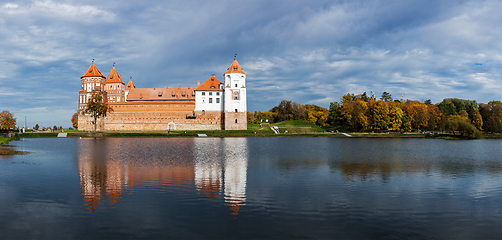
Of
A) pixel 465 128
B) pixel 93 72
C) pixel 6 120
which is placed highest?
pixel 93 72

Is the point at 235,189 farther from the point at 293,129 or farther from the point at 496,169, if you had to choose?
the point at 293,129

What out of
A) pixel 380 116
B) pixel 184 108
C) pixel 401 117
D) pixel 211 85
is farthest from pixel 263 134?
pixel 401 117

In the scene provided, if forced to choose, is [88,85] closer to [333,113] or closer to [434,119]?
[333,113]

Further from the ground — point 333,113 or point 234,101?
point 234,101

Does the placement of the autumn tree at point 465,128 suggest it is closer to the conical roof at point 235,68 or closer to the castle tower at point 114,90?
the conical roof at point 235,68

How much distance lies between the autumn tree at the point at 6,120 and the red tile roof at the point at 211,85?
139ft

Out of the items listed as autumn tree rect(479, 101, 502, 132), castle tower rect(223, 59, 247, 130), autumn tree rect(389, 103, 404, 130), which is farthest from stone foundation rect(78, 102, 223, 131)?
autumn tree rect(479, 101, 502, 132)

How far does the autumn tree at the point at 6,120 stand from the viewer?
202 feet

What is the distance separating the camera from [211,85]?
87875 mm

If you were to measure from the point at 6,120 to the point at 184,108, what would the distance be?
40.0 meters

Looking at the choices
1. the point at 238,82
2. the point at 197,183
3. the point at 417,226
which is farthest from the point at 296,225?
the point at 238,82

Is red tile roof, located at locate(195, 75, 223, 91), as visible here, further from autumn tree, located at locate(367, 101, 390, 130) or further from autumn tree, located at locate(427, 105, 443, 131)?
autumn tree, located at locate(427, 105, 443, 131)

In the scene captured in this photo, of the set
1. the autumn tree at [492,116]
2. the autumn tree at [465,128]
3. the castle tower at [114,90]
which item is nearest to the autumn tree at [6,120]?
the castle tower at [114,90]

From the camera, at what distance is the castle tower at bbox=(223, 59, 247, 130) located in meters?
83.1
